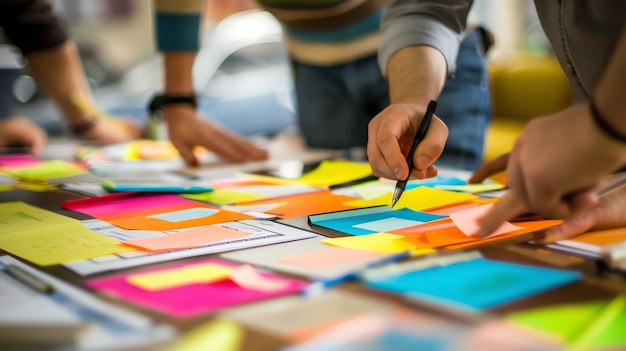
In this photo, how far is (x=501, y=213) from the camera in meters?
0.61

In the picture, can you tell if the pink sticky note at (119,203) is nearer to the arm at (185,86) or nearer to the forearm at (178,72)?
the arm at (185,86)

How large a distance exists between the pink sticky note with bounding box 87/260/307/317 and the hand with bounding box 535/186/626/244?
0.27 m

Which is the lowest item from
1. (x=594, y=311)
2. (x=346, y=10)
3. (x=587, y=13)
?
(x=594, y=311)

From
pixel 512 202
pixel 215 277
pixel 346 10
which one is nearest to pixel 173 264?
pixel 215 277

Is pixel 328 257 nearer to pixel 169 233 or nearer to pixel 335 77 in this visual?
pixel 169 233

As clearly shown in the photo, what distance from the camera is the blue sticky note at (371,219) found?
712 millimetres

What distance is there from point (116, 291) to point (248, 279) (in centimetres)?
11

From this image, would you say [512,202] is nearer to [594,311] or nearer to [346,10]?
[594,311]

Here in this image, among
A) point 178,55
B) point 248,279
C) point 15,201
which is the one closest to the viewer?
point 248,279

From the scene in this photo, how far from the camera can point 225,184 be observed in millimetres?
1056

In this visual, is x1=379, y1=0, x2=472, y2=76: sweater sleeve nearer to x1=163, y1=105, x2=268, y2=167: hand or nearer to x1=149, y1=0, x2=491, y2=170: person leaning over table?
x1=149, y1=0, x2=491, y2=170: person leaning over table

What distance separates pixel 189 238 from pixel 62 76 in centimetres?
118

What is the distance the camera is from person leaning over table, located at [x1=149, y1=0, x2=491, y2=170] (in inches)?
52.7

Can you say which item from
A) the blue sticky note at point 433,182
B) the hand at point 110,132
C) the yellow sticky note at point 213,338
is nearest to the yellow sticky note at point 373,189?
the blue sticky note at point 433,182
